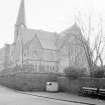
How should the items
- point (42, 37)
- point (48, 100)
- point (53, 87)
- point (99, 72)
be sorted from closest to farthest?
point (48, 100) → point (99, 72) → point (53, 87) → point (42, 37)

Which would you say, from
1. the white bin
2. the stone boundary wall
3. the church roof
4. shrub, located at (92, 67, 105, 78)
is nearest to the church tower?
the church roof

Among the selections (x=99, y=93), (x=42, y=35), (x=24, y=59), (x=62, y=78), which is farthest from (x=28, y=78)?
(x=42, y=35)

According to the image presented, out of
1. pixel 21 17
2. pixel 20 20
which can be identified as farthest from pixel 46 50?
pixel 21 17

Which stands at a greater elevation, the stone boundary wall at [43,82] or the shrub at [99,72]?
the shrub at [99,72]

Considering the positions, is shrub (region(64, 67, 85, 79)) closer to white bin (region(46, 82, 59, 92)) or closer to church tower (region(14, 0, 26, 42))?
Result: white bin (region(46, 82, 59, 92))

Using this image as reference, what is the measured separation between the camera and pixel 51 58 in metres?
49.0

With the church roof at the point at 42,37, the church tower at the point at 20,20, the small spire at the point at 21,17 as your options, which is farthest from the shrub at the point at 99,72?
the small spire at the point at 21,17

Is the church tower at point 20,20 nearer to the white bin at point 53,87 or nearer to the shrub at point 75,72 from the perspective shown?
the white bin at point 53,87

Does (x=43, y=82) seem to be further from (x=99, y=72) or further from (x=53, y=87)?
(x=99, y=72)

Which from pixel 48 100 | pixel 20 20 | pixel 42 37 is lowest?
pixel 48 100

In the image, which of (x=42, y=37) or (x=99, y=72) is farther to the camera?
(x=42, y=37)

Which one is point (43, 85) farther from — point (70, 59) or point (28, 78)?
point (70, 59)

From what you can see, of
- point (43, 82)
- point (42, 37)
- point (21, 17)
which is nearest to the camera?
point (43, 82)

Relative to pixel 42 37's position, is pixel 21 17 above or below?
above
